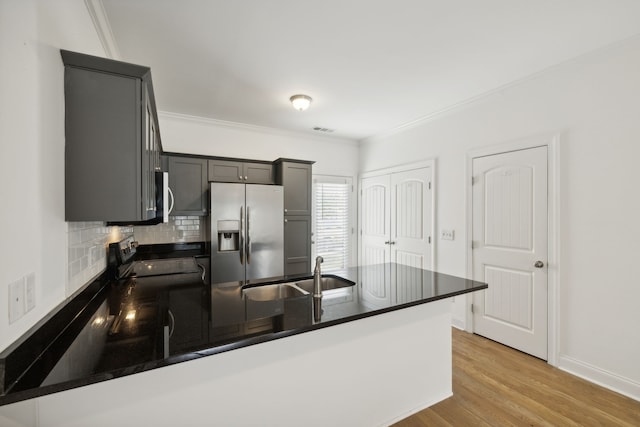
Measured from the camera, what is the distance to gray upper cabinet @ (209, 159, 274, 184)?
11.9 ft

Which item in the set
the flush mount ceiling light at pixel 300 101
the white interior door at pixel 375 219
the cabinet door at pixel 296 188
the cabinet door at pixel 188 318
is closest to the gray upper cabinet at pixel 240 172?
the cabinet door at pixel 296 188

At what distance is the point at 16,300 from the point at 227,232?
2431mm

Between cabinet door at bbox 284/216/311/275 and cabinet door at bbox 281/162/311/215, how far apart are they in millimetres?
126

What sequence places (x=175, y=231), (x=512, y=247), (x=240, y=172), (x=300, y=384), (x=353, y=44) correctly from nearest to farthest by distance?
(x=300, y=384) < (x=353, y=44) < (x=512, y=247) < (x=175, y=231) < (x=240, y=172)

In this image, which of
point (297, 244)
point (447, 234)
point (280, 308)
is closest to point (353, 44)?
point (280, 308)

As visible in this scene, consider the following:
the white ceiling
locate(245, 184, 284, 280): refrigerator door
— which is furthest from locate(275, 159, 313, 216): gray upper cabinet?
the white ceiling

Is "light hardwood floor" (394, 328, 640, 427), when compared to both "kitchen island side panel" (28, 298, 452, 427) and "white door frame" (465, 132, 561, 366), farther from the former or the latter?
"white door frame" (465, 132, 561, 366)

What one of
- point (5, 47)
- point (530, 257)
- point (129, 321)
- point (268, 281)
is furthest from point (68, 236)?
point (530, 257)

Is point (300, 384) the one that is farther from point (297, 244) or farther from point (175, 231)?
point (175, 231)

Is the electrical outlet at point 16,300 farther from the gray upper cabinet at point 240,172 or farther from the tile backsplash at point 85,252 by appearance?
the gray upper cabinet at point 240,172

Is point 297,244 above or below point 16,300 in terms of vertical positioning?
below

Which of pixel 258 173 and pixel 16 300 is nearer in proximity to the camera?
pixel 16 300

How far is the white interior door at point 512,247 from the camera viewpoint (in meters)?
2.64

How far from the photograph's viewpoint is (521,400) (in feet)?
6.79
